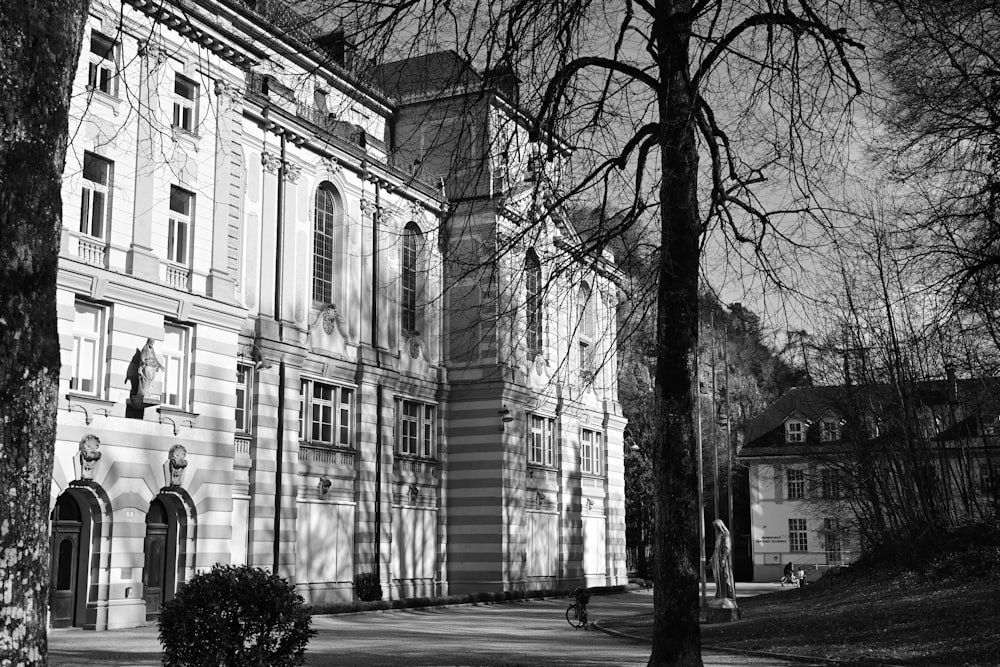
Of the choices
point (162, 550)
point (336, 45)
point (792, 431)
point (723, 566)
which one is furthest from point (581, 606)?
point (792, 431)

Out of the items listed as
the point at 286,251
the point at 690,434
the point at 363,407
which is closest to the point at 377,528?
the point at 363,407

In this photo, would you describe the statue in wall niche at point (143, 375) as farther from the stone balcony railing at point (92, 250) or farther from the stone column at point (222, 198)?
the stone column at point (222, 198)

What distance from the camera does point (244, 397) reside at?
31734 millimetres

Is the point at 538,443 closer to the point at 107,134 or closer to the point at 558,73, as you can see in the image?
the point at 107,134

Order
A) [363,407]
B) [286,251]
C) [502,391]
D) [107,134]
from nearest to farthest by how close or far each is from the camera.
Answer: [107,134] → [286,251] → [363,407] → [502,391]

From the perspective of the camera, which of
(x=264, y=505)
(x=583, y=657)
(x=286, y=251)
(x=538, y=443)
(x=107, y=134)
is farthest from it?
(x=538, y=443)

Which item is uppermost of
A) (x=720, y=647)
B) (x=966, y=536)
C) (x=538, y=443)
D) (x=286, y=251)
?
(x=286, y=251)

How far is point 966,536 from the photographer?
29.6 meters

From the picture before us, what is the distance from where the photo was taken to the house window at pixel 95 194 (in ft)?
81.8

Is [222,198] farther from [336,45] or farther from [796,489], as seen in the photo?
[796,489]

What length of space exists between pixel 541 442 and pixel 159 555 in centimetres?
2290

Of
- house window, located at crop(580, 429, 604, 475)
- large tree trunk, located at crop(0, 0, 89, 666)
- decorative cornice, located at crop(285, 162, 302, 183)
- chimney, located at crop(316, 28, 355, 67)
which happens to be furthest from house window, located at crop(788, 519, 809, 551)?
large tree trunk, located at crop(0, 0, 89, 666)

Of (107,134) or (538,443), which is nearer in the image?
(107,134)

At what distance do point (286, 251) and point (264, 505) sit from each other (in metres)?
8.13
